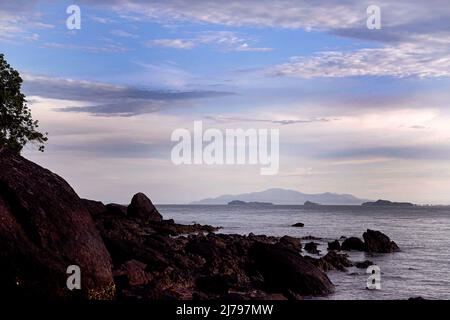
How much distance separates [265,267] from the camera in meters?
29.9

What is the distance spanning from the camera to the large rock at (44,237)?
17.8 meters

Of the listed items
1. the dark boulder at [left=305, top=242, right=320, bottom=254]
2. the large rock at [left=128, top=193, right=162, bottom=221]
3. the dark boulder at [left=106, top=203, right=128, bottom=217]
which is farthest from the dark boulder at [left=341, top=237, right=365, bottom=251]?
the dark boulder at [left=106, top=203, right=128, bottom=217]

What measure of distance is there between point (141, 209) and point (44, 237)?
2068 inches

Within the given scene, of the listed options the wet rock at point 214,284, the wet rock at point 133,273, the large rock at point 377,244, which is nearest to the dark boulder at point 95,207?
the large rock at point 377,244

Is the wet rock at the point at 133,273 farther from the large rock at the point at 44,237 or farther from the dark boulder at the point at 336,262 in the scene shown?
the dark boulder at the point at 336,262

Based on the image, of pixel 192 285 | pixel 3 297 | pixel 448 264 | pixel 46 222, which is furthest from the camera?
pixel 448 264

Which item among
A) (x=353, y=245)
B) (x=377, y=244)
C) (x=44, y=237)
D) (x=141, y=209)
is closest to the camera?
(x=44, y=237)

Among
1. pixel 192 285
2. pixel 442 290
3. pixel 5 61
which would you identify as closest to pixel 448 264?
pixel 442 290

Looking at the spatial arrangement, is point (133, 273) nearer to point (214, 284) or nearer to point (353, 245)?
point (214, 284)

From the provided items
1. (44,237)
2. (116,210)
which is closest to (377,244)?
(116,210)

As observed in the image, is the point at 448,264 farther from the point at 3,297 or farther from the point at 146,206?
the point at 3,297

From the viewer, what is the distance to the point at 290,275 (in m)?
28.2
